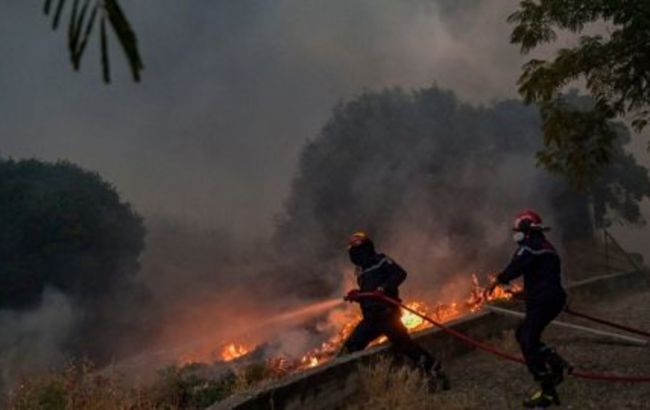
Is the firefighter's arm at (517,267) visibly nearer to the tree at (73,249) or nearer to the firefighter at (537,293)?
the firefighter at (537,293)

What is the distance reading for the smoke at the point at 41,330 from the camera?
1030 inches

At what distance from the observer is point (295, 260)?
3419cm

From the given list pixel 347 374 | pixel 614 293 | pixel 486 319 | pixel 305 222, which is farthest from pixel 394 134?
pixel 347 374

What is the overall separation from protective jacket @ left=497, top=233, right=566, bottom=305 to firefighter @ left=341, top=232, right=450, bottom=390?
57.8 inches

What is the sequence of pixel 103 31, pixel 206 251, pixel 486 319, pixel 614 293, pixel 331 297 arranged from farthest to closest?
1. pixel 206 251
2. pixel 331 297
3. pixel 614 293
4. pixel 486 319
5. pixel 103 31

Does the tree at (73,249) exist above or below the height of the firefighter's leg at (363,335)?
above

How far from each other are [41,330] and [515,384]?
23472 millimetres

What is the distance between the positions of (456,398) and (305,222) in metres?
27.0

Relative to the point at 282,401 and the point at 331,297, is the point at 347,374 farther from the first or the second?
the point at 331,297

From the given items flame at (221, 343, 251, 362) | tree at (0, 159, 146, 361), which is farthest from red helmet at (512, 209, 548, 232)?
tree at (0, 159, 146, 361)

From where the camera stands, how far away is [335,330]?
18.0 meters

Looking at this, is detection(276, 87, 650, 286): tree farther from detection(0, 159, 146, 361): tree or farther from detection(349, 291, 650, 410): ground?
detection(349, 291, 650, 410): ground

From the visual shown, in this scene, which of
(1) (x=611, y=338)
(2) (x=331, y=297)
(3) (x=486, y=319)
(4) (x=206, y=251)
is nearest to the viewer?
(1) (x=611, y=338)

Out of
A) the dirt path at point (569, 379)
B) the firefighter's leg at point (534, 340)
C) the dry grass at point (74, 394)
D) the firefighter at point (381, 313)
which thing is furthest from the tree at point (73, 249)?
the firefighter's leg at point (534, 340)
